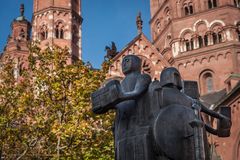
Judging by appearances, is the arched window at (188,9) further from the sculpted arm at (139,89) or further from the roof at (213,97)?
the sculpted arm at (139,89)

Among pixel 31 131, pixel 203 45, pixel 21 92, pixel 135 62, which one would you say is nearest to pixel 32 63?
pixel 21 92

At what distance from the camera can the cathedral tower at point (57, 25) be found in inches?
1829

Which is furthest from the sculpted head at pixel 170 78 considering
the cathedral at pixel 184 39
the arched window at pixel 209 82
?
the arched window at pixel 209 82

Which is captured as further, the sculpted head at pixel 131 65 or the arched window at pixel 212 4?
the arched window at pixel 212 4

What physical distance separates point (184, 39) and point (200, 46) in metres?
2.12

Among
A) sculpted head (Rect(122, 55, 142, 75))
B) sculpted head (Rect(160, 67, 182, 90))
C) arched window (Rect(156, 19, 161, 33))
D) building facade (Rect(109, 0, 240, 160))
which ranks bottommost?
sculpted head (Rect(160, 67, 182, 90))

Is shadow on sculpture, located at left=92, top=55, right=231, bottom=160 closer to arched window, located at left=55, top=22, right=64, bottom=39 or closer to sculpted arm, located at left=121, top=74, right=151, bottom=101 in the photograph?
sculpted arm, located at left=121, top=74, right=151, bottom=101

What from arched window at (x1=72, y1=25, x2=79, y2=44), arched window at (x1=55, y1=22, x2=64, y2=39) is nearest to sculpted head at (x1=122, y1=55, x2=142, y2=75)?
arched window at (x1=55, y1=22, x2=64, y2=39)

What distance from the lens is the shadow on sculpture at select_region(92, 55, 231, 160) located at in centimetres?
557

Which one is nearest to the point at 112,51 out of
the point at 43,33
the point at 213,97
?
the point at 43,33

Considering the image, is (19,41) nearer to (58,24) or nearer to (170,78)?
(58,24)

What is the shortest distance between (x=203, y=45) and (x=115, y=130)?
39.4 m

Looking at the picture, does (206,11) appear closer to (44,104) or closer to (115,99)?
(44,104)

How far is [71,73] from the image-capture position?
21.2 m
